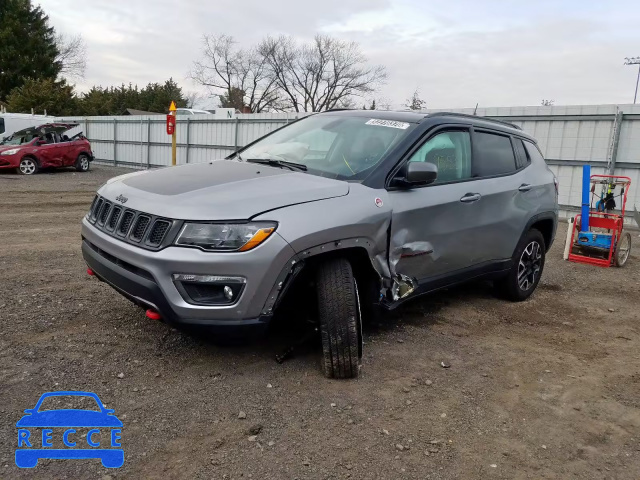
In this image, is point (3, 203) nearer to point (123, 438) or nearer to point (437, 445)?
point (123, 438)

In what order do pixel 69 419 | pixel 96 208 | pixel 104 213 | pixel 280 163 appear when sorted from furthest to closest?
pixel 280 163, pixel 96 208, pixel 104 213, pixel 69 419

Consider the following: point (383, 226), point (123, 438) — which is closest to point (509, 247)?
point (383, 226)

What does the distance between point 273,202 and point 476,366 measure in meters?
1.91

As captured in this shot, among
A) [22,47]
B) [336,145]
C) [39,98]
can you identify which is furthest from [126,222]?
[22,47]

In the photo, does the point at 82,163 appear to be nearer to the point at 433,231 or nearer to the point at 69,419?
the point at 433,231

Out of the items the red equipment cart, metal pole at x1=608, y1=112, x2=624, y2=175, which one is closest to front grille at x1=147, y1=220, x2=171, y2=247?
the red equipment cart

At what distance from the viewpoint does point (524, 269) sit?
530 cm

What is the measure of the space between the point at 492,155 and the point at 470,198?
0.74 m

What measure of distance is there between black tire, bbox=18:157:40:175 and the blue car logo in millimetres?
17648

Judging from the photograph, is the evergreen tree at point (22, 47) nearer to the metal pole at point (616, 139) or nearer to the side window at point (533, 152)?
the metal pole at point (616, 139)

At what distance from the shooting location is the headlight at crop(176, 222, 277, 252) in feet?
9.58

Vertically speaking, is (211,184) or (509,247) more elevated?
(211,184)

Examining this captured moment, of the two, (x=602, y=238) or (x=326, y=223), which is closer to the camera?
(x=326, y=223)

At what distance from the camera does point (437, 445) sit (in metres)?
2.75
